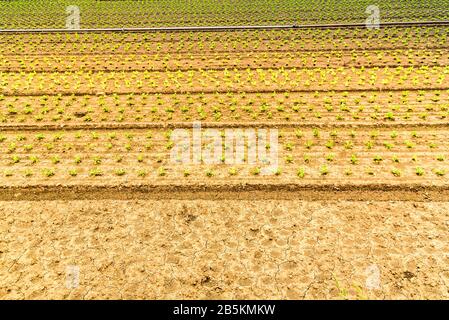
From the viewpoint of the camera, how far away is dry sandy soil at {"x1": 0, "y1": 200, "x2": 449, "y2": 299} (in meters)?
5.45

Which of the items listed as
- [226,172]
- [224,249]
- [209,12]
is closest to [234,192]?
[226,172]

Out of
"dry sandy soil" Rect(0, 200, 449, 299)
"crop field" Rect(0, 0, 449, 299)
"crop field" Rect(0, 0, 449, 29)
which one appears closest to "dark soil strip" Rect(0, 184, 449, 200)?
"crop field" Rect(0, 0, 449, 299)

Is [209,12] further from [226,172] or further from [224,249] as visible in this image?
[224,249]

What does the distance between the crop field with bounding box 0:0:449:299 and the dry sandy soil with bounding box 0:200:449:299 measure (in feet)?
0.10

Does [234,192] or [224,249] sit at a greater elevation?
[234,192]

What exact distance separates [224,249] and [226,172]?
8.18ft

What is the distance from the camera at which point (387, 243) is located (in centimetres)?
619

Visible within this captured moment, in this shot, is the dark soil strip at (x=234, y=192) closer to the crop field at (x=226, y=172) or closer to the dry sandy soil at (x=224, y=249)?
the crop field at (x=226, y=172)

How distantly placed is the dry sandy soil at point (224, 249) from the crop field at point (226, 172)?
3 centimetres

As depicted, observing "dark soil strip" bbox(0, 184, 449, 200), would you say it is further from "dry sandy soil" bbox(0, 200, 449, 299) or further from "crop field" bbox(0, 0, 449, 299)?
"dry sandy soil" bbox(0, 200, 449, 299)

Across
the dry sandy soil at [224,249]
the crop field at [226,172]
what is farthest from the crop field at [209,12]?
the dry sandy soil at [224,249]

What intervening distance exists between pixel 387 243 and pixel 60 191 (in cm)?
712

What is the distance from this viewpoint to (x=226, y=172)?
8273 millimetres

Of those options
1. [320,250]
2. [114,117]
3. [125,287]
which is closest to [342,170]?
[320,250]
